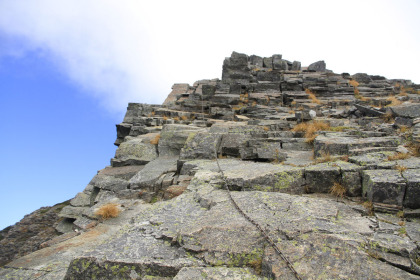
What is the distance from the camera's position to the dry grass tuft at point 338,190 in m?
5.29

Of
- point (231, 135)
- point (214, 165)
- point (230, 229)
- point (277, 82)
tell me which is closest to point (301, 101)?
point (277, 82)

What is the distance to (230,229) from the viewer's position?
12.5 ft

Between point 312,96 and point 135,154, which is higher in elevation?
point 312,96

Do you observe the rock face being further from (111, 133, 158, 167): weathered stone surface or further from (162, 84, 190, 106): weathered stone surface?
(162, 84, 190, 106): weathered stone surface

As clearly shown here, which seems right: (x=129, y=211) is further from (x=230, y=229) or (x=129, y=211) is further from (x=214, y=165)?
(x=230, y=229)

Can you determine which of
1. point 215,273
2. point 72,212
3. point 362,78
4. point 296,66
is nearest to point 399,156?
point 215,273

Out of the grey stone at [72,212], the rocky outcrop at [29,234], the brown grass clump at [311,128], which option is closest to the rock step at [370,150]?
the brown grass clump at [311,128]

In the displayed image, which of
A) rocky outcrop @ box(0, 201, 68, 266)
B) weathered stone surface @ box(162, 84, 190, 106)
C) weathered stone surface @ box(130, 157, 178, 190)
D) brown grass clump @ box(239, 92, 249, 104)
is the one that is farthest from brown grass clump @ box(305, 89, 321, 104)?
rocky outcrop @ box(0, 201, 68, 266)

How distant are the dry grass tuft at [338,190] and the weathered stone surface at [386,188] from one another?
45cm

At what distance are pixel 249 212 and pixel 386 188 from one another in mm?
2441

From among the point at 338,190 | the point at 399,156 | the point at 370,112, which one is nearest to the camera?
the point at 338,190

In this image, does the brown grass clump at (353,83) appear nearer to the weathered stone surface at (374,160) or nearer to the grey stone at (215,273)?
the weathered stone surface at (374,160)

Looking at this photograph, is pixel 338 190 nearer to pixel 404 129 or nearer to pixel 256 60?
pixel 404 129

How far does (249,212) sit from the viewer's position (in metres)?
4.36
